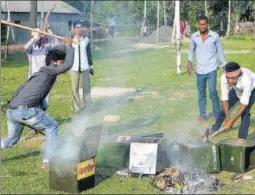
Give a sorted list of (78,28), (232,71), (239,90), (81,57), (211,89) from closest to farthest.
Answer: (232,71), (239,90), (211,89), (78,28), (81,57)

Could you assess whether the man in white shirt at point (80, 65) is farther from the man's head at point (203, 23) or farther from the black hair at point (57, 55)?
the black hair at point (57, 55)

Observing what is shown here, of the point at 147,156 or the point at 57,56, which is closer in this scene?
the point at 147,156

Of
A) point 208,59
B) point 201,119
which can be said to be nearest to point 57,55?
point 208,59

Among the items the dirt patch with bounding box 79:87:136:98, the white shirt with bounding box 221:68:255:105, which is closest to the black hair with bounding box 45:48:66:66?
the white shirt with bounding box 221:68:255:105

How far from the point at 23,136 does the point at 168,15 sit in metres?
53.6

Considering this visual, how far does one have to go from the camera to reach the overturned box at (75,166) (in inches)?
247

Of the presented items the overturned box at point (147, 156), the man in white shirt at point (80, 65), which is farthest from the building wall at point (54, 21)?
the overturned box at point (147, 156)

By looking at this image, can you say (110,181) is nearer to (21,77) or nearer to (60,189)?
(60,189)

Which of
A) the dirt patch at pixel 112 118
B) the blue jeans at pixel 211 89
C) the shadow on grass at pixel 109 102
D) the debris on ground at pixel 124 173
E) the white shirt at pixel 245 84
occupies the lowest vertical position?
the shadow on grass at pixel 109 102

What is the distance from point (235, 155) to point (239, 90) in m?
1.35

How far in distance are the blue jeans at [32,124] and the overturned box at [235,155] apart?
2388 millimetres

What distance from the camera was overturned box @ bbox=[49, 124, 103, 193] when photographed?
247 inches

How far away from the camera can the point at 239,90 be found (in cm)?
813

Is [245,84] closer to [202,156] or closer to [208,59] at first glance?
[202,156]
